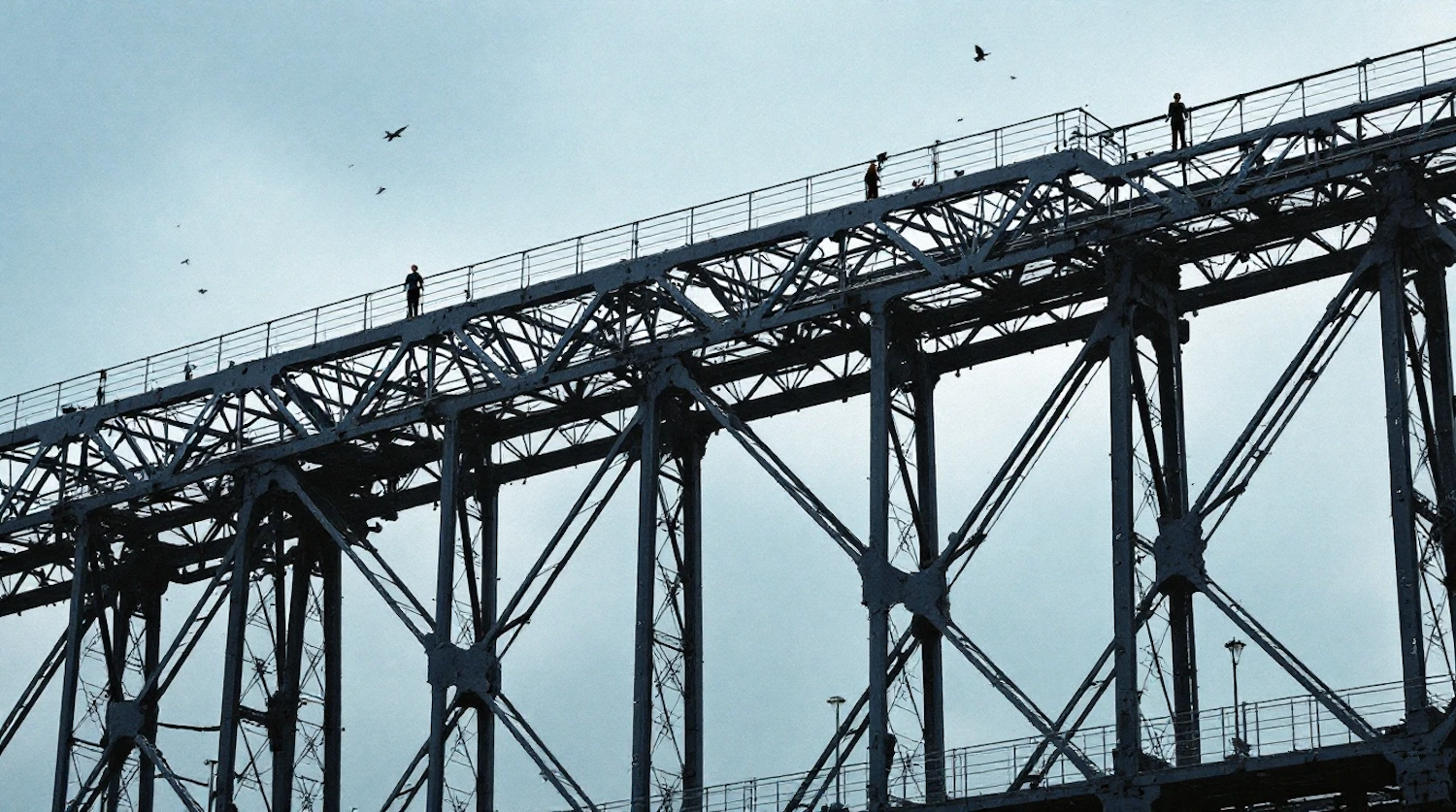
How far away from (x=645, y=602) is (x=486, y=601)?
625 centimetres

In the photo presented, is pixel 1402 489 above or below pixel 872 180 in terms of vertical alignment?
below

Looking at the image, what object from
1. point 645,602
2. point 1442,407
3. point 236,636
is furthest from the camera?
point 236,636

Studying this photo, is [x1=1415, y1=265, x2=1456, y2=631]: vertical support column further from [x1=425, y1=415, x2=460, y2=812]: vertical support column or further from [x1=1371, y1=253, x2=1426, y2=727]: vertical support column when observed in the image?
[x1=425, y1=415, x2=460, y2=812]: vertical support column

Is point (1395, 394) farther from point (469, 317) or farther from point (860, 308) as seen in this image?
point (469, 317)

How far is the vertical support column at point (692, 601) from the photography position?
219ft

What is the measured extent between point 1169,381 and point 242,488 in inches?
971

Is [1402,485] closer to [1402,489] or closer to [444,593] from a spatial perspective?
[1402,489]

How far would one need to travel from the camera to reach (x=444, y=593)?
224 ft

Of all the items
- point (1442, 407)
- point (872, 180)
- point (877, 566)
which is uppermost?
point (872, 180)

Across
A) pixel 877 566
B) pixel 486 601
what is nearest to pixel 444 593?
pixel 486 601

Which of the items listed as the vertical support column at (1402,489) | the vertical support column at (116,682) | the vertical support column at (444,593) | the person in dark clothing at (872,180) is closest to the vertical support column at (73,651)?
the vertical support column at (116,682)

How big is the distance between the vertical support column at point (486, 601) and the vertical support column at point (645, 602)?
4095mm

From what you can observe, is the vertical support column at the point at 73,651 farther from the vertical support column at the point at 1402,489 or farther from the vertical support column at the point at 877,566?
the vertical support column at the point at 1402,489

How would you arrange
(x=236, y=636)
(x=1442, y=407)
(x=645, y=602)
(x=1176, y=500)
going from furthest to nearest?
1. (x=236, y=636)
2. (x=645, y=602)
3. (x=1176, y=500)
4. (x=1442, y=407)
